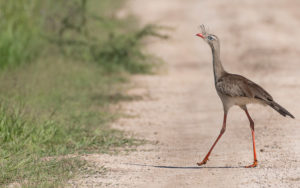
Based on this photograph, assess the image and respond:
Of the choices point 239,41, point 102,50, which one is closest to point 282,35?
point 239,41

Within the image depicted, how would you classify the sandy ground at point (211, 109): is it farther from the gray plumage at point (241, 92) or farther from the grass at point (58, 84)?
the gray plumage at point (241, 92)

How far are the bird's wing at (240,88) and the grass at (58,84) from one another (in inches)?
61.1

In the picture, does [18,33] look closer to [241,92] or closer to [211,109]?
[211,109]

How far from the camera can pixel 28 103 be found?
10.2 m

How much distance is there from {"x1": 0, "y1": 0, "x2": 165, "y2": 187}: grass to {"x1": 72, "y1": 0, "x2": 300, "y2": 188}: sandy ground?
0.38m

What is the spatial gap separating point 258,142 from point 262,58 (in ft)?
22.1

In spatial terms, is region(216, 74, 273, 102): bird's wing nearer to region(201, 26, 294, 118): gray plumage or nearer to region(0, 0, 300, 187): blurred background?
region(201, 26, 294, 118): gray plumage

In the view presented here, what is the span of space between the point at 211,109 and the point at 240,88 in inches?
132

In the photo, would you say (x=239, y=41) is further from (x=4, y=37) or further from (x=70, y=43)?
(x=4, y=37)

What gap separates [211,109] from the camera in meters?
11.0

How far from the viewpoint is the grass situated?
7.73 meters

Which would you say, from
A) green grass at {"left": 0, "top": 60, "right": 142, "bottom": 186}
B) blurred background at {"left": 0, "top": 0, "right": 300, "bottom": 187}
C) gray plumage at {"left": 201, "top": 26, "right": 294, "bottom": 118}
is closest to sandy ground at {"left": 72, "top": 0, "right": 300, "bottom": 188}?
blurred background at {"left": 0, "top": 0, "right": 300, "bottom": 187}

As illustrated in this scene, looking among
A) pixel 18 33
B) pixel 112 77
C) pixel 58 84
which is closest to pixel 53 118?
pixel 58 84

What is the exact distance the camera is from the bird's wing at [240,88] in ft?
24.7
